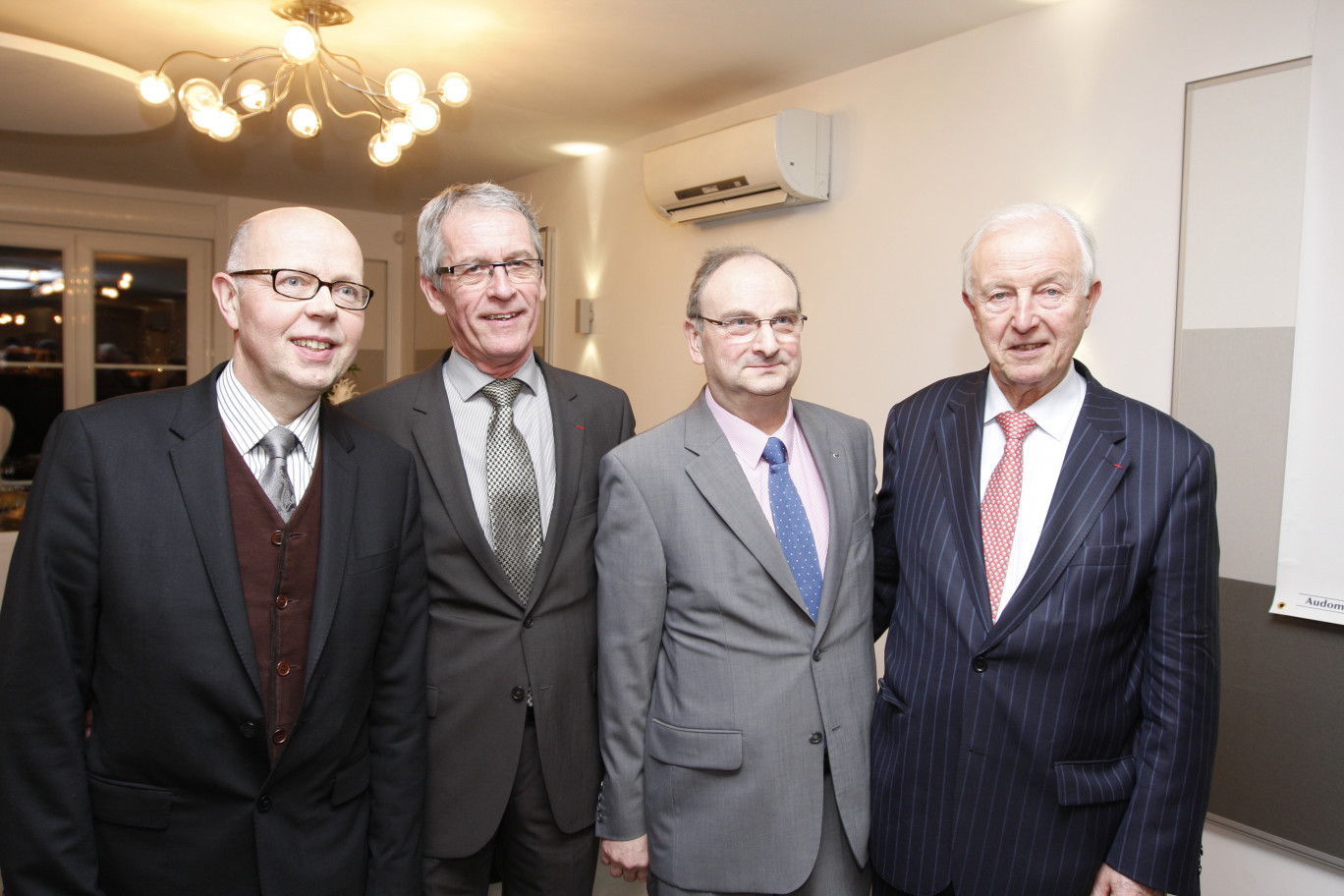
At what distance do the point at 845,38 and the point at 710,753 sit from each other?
119 inches

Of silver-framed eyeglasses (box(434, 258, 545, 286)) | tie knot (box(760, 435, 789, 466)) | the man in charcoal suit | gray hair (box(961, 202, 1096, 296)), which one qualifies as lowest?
the man in charcoal suit

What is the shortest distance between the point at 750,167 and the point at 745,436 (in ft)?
8.10

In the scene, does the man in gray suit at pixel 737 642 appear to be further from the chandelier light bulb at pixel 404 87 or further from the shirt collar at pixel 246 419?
the chandelier light bulb at pixel 404 87

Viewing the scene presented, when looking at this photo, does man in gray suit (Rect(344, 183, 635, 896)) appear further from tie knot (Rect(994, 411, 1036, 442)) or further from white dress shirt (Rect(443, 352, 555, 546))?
tie knot (Rect(994, 411, 1036, 442))

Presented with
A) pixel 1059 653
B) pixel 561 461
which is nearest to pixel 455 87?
pixel 561 461

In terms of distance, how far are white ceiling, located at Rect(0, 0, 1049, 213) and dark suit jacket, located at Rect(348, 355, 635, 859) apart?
2186 millimetres

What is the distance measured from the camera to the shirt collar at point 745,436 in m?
1.82

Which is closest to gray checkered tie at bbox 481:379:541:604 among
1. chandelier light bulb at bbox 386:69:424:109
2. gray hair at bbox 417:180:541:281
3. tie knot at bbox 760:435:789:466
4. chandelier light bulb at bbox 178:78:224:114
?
gray hair at bbox 417:180:541:281

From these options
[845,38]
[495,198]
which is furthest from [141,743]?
[845,38]

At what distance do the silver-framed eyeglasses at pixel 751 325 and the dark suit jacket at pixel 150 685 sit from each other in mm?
861

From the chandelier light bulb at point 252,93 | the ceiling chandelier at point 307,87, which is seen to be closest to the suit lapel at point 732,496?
the ceiling chandelier at point 307,87

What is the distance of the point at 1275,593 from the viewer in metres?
2.51

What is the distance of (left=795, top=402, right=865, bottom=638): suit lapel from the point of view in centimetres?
170

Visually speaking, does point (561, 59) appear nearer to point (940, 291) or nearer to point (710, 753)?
point (940, 291)
